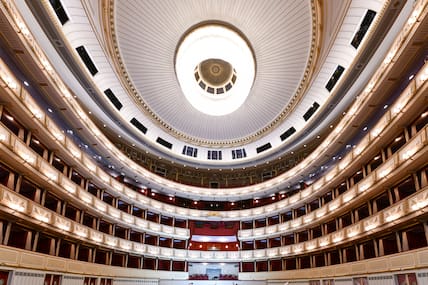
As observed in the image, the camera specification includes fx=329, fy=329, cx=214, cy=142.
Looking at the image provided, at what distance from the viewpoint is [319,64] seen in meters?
25.5

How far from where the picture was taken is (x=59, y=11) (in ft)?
64.0

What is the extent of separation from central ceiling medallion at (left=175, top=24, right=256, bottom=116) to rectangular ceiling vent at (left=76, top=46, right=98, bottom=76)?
23.1 feet

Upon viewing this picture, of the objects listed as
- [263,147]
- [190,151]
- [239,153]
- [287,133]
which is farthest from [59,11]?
[239,153]

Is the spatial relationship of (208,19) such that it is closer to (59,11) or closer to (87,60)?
(87,60)

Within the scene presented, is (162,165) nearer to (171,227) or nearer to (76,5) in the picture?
(171,227)

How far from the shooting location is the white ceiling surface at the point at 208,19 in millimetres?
23516

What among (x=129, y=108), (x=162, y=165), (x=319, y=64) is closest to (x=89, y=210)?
(x=129, y=108)

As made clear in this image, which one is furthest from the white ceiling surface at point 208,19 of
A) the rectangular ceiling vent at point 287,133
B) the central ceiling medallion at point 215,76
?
the central ceiling medallion at point 215,76

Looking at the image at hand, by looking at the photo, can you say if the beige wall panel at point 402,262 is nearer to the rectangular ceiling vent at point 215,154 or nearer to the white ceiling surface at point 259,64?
the white ceiling surface at point 259,64

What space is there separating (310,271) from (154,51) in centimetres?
2277

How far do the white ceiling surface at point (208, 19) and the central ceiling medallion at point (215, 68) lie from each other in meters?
0.69

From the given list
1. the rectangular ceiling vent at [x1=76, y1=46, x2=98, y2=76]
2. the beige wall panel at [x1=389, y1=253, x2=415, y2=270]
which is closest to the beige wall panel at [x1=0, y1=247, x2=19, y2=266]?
the rectangular ceiling vent at [x1=76, y1=46, x2=98, y2=76]

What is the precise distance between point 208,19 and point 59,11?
36.5ft

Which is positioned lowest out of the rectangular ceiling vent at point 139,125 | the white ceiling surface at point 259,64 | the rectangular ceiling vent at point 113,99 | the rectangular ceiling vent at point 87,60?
the rectangular ceiling vent at point 139,125
